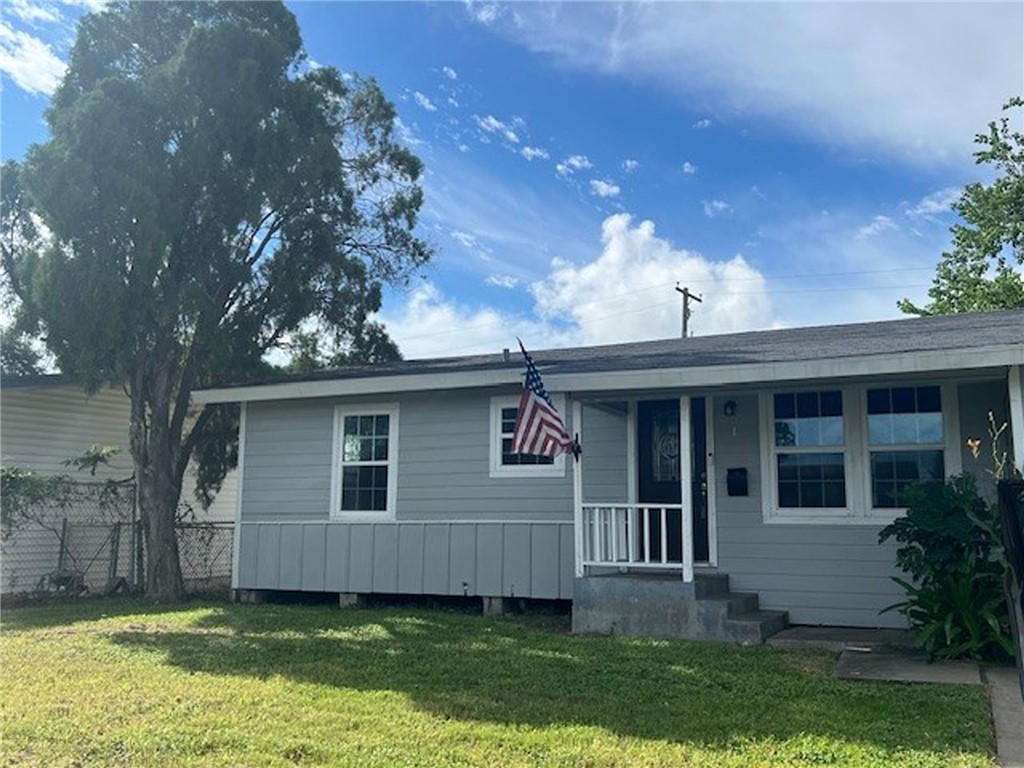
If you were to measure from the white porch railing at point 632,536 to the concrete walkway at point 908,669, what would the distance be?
131 cm

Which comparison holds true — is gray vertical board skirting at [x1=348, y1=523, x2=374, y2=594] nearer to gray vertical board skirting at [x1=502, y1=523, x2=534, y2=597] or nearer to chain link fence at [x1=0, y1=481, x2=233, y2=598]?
gray vertical board skirting at [x1=502, y1=523, x2=534, y2=597]

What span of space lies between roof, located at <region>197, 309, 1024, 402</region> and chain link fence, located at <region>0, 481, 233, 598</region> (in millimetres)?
3053

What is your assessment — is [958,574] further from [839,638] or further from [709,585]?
[709,585]

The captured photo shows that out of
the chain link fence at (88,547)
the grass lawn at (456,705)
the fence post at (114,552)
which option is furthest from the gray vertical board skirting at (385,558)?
the fence post at (114,552)

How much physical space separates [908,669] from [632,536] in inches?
107

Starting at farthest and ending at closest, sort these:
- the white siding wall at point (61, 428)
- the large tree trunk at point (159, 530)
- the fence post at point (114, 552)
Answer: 1. the white siding wall at point (61, 428)
2. the fence post at point (114, 552)
3. the large tree trunk at point (159, 530)

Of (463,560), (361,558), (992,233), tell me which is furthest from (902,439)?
(992,233)

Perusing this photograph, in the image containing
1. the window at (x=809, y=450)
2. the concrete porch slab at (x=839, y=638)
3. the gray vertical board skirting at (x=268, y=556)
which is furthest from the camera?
the gray vertical board skirting at (x=268, y=556)

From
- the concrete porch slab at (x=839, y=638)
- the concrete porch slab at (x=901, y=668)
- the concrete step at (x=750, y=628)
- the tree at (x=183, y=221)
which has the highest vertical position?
the tree at (x=183, y=221)

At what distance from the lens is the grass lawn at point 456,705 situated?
4.29 metres

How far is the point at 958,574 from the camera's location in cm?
647

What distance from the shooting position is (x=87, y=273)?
966cm

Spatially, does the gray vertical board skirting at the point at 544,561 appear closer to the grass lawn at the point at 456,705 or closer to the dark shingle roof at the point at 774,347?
the grass lawn at the point at 456,705

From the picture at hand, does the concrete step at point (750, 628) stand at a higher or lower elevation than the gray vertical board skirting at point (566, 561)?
lower
